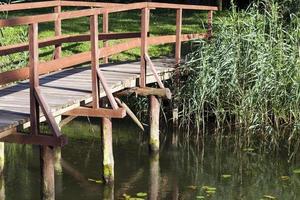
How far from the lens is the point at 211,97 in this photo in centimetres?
1042

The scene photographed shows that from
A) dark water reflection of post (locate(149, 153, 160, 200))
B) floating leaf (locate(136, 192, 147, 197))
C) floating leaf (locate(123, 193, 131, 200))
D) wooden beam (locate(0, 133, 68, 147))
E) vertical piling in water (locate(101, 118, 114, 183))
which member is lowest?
dark water reflection of post (locate(149, 153, 160, 200))

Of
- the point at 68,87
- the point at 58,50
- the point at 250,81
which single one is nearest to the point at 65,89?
the point at 68,87

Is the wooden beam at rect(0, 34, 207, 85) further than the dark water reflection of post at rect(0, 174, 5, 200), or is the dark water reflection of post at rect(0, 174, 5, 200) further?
the dark water reflection of post at rect(0, 174, 5, 200)

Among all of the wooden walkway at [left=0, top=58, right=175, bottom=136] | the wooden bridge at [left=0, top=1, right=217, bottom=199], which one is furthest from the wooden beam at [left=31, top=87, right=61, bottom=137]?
the wooden walkway at [left=0, top=58, right=175, bottom=136]

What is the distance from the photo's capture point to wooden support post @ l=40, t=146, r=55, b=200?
6.86 metres

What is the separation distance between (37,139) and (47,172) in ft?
1.21

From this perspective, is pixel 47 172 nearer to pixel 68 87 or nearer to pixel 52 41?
pixel 68 87

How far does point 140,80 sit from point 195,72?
1187 millimetres

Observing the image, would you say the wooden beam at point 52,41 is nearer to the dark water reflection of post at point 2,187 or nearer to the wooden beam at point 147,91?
the wooden beam at point 147,91

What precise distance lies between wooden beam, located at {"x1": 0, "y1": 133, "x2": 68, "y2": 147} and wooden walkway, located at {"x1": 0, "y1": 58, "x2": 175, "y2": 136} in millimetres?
156

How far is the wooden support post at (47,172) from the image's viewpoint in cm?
686

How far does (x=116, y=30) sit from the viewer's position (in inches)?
648

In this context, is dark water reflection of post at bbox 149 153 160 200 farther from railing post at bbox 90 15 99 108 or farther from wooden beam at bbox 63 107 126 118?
railing post at bbox 90 15 99 108

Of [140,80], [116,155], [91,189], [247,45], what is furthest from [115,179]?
[247,45]
